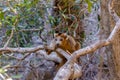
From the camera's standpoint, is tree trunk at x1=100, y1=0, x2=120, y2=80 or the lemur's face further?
the lemur's face

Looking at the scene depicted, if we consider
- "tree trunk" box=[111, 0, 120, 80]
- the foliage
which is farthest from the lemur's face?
"tree trunk" box=[111, 0, 120, 80]

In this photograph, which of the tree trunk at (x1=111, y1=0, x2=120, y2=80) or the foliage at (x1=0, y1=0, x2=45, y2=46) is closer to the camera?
the tree trunk at (x1=111, y1=0, x2=120, y2=80)

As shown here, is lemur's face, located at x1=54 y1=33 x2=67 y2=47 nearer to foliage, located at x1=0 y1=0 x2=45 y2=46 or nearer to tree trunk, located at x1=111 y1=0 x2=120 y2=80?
foliage, located at x1=0 y1=0 x2=45 y2=46

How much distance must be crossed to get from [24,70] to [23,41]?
1.02 feet

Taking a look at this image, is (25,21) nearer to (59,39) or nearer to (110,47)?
(59,39)

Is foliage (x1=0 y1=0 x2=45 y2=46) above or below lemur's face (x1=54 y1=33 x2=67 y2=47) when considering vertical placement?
above

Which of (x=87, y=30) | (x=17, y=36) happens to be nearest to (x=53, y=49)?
(x=17, y=36)

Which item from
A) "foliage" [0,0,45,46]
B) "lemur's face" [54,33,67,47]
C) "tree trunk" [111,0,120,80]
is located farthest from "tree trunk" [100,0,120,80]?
"foliage" [0,0,45,46]

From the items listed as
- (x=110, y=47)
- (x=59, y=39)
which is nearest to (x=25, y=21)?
(x=59, y=39)

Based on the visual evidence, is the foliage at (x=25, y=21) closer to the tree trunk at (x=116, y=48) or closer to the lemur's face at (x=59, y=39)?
the lemur's face at (x=59, y=39)

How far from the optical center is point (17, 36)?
8.70ft

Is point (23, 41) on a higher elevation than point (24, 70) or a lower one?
higher

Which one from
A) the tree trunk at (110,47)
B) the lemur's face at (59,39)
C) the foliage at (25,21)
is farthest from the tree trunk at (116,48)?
the foliage at (25,21)

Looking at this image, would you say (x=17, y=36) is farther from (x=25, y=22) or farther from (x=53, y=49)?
(x=53, y=49)
